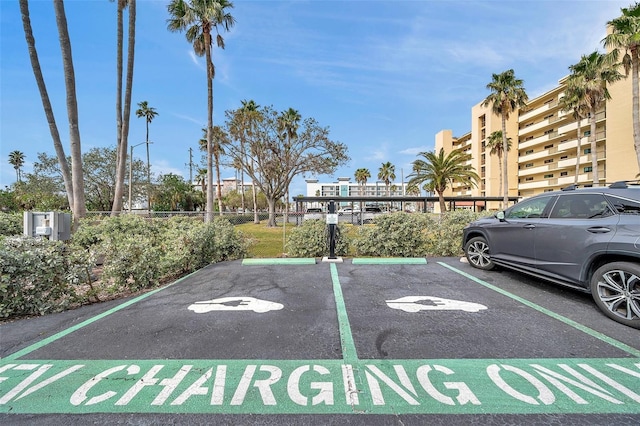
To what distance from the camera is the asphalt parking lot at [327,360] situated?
2025 millimetres

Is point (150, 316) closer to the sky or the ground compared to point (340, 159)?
closer to the ground

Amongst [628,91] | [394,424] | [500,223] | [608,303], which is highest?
[628,91]

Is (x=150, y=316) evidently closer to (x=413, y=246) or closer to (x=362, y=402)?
(x=362, y=402)

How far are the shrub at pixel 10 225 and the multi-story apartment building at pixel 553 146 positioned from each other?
41.4 meters

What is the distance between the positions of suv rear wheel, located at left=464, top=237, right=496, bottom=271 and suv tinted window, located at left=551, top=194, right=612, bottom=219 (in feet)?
5.22

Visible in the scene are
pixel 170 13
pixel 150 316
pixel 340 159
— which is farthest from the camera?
pixel 340 159

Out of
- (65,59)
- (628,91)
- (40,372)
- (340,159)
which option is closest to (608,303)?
(40,372)

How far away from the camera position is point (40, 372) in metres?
2.54

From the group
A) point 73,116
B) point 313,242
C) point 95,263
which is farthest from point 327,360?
point 73,116

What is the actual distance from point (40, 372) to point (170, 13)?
72.9 feet

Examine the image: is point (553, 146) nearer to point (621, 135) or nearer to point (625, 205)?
point (621, 135)

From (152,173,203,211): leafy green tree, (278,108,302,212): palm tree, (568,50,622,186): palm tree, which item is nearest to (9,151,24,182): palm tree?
(152,173,203,211): leafy green tree

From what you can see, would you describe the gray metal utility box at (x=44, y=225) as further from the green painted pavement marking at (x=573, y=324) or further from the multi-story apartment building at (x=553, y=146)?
the multi-story apartment building at (x=553, y=146)

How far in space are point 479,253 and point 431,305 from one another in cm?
279
